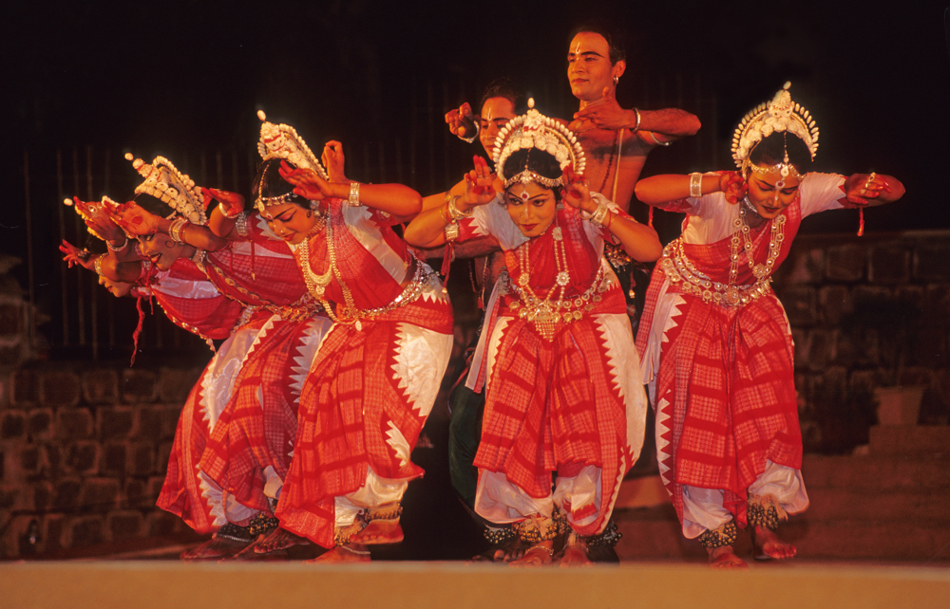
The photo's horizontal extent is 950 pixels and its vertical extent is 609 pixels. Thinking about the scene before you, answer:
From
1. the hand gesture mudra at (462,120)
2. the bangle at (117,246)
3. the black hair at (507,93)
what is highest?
the black hair at (507,93)

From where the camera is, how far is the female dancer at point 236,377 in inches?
131

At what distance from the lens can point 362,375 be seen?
10.4 feet

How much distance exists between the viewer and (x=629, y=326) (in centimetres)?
310

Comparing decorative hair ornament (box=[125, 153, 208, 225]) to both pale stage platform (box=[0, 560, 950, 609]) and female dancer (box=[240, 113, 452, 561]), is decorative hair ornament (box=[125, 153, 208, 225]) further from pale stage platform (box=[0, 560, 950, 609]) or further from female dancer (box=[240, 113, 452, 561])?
pale stage platform (box=[0, 560, 950, 609])

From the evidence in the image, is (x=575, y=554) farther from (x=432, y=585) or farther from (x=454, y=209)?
(x=454, y=209)

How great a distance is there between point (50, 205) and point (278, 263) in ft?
6.13

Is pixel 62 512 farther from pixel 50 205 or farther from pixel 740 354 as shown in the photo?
pixel 740 354

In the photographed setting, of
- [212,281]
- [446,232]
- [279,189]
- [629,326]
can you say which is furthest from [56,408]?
[629,326]

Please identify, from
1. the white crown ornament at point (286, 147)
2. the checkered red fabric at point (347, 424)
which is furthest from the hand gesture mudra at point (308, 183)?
the checkered red fabric at point (347, 424)

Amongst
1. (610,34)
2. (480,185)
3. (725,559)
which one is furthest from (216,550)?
(610,34)

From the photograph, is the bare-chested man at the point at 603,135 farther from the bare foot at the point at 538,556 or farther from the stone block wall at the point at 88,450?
the stone block wall at the point at 88,450

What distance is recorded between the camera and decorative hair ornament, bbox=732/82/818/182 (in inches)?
116

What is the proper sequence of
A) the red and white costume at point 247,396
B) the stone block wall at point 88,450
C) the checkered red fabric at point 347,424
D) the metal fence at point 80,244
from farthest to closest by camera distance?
the stone block wall at point 88,450 < the metal fence at point 80,244 < the red and white costume at point 247,396 < the checkered red fabric at point 347,424

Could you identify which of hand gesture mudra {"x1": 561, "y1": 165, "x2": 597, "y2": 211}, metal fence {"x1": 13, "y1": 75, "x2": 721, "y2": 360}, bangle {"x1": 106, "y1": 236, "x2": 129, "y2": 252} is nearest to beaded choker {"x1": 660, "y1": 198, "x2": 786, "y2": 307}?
hand gesture mudra {"x1": 561, "y1": 165, "x2": 597, "y2": 211}
